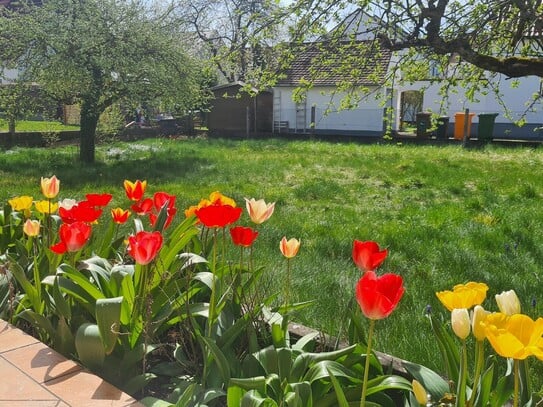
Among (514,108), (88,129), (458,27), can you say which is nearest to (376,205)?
(458,27)

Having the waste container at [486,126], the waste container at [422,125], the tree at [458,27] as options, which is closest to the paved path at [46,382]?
the tree at [458,27]

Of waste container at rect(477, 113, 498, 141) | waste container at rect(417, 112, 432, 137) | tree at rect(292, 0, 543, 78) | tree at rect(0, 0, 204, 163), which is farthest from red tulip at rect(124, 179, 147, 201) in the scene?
waste container at rect(417, 112, 432, 137)

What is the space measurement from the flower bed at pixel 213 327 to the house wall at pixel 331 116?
66.1 ft

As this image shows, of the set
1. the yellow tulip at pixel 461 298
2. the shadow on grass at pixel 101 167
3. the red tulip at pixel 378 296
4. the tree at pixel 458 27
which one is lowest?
the shadow on grass at pixel 101 167

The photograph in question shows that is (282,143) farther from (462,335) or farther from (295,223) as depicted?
(462,335)

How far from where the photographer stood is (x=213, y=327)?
93.0 inches

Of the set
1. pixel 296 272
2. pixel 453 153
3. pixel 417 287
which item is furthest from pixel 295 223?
pixel 453 153

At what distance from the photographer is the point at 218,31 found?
106 feet

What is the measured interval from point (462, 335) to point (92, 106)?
507 inches

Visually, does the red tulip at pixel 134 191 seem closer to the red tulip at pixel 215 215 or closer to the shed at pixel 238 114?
the red tulip at pixel 215 215

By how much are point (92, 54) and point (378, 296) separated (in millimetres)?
12463

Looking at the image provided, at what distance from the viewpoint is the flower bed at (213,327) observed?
166 centimetres

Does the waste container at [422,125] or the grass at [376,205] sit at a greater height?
the waste container at [422,125]

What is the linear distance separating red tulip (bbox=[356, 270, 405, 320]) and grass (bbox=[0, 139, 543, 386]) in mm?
923
